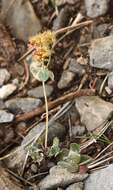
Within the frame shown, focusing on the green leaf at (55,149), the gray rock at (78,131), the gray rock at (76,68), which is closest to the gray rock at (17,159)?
the green leaf at (55,149)

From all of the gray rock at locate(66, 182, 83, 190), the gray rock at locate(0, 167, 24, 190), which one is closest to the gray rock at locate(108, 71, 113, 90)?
the gray rock at locate(66, 182, 83, 190)

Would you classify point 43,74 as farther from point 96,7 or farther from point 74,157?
point 96,7

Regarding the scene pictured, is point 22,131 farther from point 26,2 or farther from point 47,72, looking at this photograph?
point 26,2

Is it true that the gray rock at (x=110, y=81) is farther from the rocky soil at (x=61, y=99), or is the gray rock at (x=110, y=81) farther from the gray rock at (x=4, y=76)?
the gray rock at (x=4, y=76)

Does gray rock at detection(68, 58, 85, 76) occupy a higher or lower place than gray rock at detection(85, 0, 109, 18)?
lower

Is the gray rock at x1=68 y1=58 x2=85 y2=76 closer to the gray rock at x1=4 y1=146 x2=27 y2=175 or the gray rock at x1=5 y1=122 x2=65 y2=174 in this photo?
the gray rock at x1=5 y1=122 x2=65 y2=174
